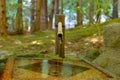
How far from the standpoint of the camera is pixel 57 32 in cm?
671

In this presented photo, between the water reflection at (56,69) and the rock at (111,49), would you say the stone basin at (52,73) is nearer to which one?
the water reflection at (56,69)

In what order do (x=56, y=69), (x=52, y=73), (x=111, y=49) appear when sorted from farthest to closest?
1. (x=111, y=49)
2. (x=56, y=69)
3. (x=52, y=73)

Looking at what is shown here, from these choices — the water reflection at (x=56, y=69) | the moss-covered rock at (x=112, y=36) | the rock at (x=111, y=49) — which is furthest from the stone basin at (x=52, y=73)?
the moss-covered rock at (x=112, y=36)

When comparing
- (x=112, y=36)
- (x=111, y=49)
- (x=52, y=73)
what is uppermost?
(x=112, y=36)

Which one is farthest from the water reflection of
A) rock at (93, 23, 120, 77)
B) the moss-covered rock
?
the moss-covered rock

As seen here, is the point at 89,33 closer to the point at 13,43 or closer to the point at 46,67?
the point at 13,43

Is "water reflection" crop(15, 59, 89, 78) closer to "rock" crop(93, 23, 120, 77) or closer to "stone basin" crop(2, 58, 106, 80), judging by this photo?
"stone basin" crop(2, 58, 106, 80)

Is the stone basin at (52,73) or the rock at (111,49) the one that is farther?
the rock at (111,49)

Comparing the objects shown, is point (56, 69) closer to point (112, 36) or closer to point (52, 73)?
point (52, 73)

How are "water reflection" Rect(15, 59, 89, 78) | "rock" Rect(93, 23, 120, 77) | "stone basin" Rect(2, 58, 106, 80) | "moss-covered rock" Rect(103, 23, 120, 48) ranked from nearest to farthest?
1. "stone basin" Rect(2, 58, 106, 80)
2. "water reflection" Rect(15, 59, 89, 78)
3. "rock" Rect(93, 23, 120, 77)
4. "moss-covered rock" Rect(103, 23, 120, 48)

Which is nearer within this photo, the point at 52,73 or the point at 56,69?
the point at 52,73

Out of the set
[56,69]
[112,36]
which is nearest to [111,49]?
[112,36]

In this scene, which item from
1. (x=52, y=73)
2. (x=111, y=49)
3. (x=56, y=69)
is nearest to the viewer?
(x=52, y=73)

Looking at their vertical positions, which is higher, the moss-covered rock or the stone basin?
the moss-covered rock
